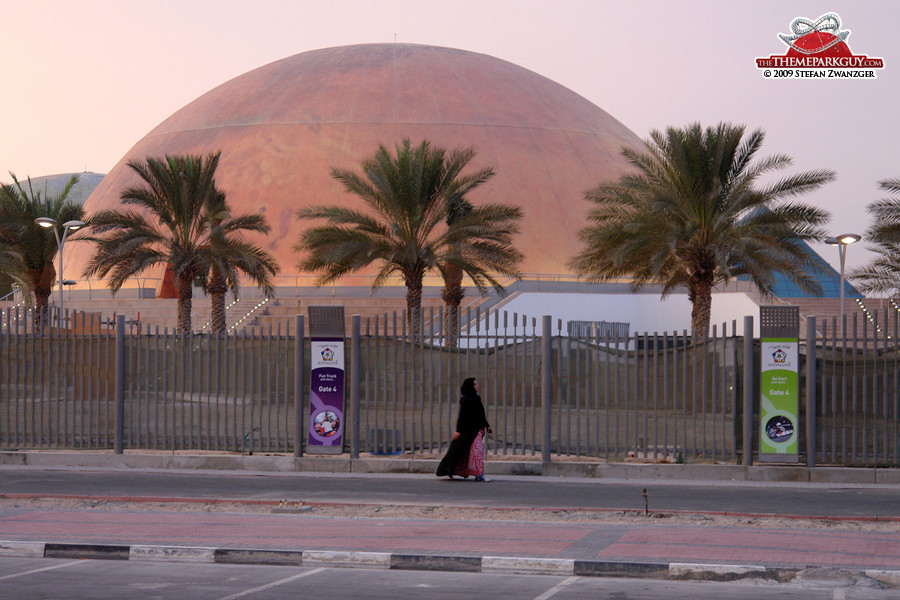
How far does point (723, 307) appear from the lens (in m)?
39.2

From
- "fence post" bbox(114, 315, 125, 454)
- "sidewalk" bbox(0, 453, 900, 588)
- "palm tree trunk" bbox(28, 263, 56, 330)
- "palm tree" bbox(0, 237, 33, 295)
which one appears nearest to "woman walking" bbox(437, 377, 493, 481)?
"sidewalk" bbox(0, 453, 900, 588)

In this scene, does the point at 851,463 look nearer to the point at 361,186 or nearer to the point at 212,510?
the point at 212,510

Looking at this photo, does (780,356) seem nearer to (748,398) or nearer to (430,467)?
(748,398)

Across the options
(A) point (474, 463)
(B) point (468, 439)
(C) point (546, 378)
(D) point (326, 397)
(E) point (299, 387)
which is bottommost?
(A) point (474, 463)

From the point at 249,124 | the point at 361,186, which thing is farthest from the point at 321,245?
the point at 249,124

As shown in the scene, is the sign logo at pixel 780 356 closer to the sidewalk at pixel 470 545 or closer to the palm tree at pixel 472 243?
the sidewalk at pixel 470 545

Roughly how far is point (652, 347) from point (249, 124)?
3856 cm

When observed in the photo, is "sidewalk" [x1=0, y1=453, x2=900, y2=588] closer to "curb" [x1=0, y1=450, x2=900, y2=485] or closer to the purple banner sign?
"curb" [x1=0, y1=450, x2=900, y2=485]

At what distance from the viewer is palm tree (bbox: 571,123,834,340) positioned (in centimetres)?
2541

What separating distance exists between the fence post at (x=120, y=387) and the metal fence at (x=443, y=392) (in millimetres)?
29

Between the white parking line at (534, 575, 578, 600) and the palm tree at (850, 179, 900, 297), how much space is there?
82.1 ft

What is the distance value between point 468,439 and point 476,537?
497 cm

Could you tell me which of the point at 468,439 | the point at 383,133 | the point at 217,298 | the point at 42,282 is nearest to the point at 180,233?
the point at 217,298

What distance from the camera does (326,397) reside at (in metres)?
16.2
